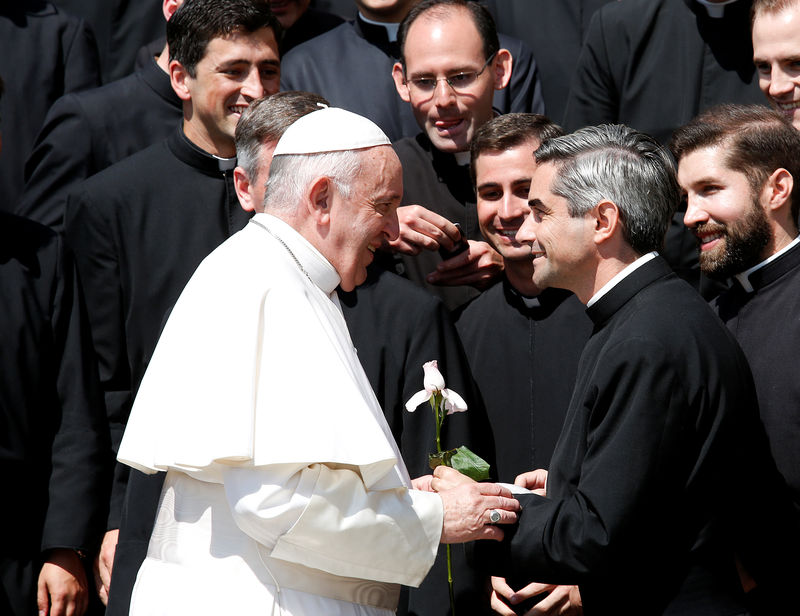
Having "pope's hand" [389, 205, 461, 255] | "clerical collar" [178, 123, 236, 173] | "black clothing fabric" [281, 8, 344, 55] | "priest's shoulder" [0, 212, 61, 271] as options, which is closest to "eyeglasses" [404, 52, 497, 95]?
"pope's hand" [389, 205, 461, 255]

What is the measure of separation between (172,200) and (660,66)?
218 centimetres

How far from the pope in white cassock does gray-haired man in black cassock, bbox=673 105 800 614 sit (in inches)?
47.1

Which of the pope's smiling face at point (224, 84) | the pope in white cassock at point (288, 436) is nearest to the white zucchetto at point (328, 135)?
the pope in white cassock at point (288, 436)

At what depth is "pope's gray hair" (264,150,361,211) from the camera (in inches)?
125

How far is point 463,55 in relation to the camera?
15.9 feet

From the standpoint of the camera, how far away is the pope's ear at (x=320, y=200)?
3.17m

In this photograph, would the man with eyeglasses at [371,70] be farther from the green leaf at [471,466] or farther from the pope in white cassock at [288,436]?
the green leaf at [471,466]

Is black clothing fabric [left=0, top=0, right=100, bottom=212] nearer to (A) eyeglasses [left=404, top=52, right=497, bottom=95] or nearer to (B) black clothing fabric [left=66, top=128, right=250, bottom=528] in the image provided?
(B) black clothing fabric [left=66, top=128, right=250, bottom=528]

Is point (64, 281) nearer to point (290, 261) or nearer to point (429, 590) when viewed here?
point (290, 261)

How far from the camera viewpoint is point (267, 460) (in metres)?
2.84

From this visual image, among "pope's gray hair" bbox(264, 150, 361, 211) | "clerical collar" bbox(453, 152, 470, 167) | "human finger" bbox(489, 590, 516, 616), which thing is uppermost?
"pope's gray hair" bbox(264, 150, 361, 211)

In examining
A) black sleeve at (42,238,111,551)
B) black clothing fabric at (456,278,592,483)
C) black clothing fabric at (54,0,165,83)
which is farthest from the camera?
black clothing fabric at (54,0,165,83)

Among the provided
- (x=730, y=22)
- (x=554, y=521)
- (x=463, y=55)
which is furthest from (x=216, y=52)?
(x=554, y=521)

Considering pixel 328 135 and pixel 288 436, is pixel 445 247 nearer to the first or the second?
pixel 328 135
